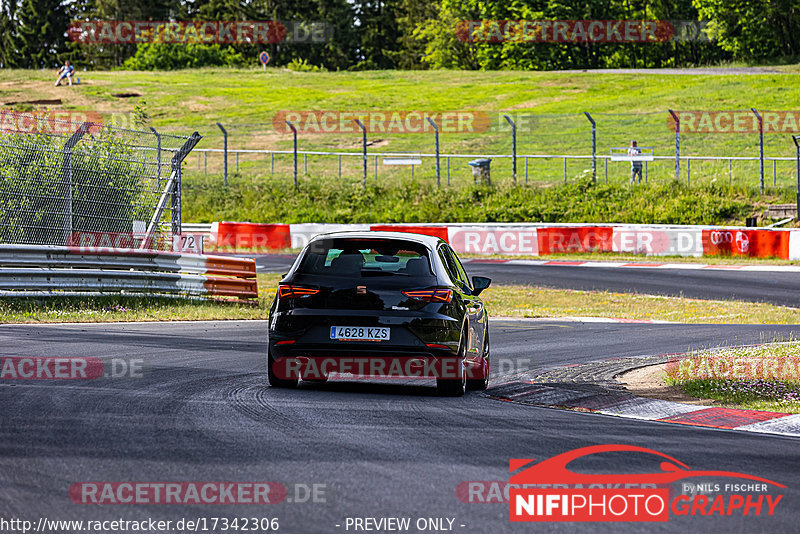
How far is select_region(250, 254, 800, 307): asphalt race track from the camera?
71.1 feet

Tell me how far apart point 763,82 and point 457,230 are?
31269mm

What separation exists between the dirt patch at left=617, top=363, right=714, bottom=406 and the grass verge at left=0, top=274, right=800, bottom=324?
7856 mm

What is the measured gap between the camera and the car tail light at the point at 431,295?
349 inches

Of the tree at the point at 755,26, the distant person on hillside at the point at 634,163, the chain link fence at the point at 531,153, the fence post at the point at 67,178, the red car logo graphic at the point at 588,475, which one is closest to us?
the red car logo graphic at the point at 588,475

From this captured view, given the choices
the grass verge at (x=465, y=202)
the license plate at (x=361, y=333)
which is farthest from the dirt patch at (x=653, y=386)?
the grass verge at (x=465, y=202)

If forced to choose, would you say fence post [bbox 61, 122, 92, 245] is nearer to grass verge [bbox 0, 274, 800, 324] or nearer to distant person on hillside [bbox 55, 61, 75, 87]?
grass verge [bbox 0, 274, 800, 324]

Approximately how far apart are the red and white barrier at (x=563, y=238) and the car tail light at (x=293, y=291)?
18.2 meters

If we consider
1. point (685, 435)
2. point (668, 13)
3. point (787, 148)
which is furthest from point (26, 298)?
point (668, 13)

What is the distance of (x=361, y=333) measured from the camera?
28.8 ft

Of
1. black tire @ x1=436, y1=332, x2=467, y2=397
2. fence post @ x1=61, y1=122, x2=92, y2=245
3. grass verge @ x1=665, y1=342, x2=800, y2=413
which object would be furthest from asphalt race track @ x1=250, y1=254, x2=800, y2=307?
black tire @ x1=436, y1=332, x2=467, y2=397

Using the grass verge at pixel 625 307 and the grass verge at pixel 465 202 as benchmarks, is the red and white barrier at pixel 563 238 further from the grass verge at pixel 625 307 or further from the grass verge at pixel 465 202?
the grass verge at pixel 625 307

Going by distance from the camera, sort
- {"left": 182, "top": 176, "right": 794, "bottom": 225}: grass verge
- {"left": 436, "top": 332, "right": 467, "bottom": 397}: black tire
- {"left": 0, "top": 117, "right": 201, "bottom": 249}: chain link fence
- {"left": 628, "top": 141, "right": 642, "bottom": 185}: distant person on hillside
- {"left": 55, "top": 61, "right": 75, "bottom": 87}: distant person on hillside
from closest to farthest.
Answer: {"left": 436, "top": 332, "right": 467, "bottom": 397}: black tire
{"left": 0, "top": 117, "right": 201, "bottom": 249}: chain link fence
{"left": 182, "top": 176, "right": 794, "bottom": 225}: grass verge
{"left": 628, "top": 141, "right": 642, "bottom": 185}: distant person on hillside
{"left": 55, "top": 61, "right": 75, "bottom": 87}: distant person on hillside

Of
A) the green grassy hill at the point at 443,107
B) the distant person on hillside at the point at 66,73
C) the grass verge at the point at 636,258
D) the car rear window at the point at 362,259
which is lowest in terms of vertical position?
the grass verge at the point at 636,258

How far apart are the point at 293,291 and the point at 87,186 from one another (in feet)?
31.8
